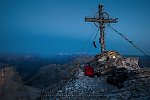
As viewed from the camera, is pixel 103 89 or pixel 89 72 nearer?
pixel 103 89

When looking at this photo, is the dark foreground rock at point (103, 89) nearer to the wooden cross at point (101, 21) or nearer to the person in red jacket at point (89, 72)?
the person in red jacket at point (89, 72)

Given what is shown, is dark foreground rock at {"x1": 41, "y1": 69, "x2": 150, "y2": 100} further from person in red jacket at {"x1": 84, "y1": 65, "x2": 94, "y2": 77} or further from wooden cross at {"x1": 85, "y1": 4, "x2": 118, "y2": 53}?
wooden cross at {"x1": 85, "y1": 4, "x2": 118, "y2": 53}

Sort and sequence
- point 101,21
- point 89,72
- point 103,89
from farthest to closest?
point 101,21 < point 89,72 < point 103,89

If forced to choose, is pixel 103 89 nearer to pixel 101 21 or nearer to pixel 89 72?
pixel 89 72

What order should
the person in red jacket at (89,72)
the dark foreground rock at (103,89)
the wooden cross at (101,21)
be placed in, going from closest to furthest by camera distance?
the dark foreground rock at (103,89)
the person in red jacket at (89,72)
the wooden cross at (101,21)

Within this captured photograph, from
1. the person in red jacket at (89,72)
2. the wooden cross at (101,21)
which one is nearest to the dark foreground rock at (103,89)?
the person in red jacket at (89,72)

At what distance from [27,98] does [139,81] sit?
24.4 meters

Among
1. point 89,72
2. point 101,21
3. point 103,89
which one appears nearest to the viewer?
point 103,89

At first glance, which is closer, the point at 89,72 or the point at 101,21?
the point at 89,72

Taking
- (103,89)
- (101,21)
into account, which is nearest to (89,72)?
(103,89)

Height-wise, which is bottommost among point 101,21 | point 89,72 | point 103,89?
point 103,89

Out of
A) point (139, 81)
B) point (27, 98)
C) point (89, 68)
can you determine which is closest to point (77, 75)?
point (89, 68)

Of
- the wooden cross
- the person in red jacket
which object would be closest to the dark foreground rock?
the person in red jacket

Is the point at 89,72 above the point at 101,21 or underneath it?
underneath
